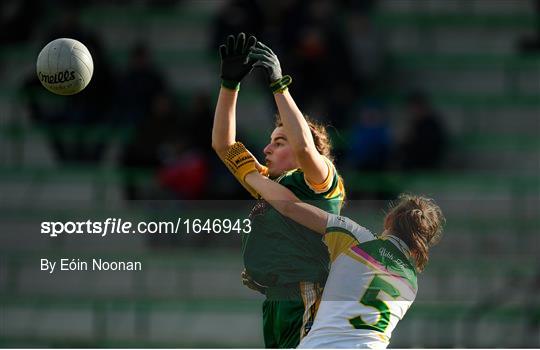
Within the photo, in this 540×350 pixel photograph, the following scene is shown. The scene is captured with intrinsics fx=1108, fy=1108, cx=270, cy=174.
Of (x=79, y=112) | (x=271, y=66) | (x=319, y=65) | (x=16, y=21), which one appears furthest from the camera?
(x=16, y=21)

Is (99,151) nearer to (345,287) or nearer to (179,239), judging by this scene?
(179,239)

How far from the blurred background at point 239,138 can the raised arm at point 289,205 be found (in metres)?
2.70

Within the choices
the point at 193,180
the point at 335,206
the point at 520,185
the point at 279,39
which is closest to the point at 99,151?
the point at 193,180

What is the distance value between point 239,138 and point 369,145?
1.13m

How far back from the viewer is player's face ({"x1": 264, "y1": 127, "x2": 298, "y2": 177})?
5.05 metres

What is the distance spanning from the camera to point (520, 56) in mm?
10836

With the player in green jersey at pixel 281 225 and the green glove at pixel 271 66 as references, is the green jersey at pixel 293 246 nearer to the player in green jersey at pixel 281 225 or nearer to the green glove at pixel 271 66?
the player in green jersey at pixel 281 225

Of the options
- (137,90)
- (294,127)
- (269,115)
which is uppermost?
(137,90)

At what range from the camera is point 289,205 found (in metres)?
4.96

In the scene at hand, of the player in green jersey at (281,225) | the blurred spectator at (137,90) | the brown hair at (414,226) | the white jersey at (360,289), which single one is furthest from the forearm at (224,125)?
the blurred spectator at (137,90)

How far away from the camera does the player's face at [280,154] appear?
199 inches

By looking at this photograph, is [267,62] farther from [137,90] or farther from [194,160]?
[137,90]

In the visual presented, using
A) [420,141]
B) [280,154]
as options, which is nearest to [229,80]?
[280,154]

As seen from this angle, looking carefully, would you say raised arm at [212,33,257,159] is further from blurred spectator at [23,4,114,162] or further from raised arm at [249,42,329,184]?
blurred spectator at [23,4,114,162]
